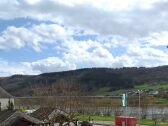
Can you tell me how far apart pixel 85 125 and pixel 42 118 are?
18966 millimetres

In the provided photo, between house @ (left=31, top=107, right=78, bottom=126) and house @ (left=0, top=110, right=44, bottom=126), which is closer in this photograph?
house @ (left=0, top=110, right=44, bottom=126)

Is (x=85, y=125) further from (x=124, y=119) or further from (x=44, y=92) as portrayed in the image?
(x=44, y=92)

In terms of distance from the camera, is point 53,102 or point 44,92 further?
point 44,92

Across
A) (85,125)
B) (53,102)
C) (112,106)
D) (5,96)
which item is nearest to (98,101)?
(112,106)

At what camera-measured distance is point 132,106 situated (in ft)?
561

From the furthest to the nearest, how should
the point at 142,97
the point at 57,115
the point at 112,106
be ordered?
the point at 112,106, the point at 142,97, the point at 57,115

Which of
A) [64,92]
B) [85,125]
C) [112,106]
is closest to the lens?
[85,125]

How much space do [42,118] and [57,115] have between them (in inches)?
71.0

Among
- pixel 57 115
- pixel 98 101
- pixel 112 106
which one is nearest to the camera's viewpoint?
pixel 57 115

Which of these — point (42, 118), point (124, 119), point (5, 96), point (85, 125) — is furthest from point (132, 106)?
point (85, 125)

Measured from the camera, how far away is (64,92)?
83.2 m

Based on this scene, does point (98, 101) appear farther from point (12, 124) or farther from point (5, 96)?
point (12, 124)

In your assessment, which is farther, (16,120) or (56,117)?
(56,117)

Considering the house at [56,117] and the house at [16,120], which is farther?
the house at [56,117]
